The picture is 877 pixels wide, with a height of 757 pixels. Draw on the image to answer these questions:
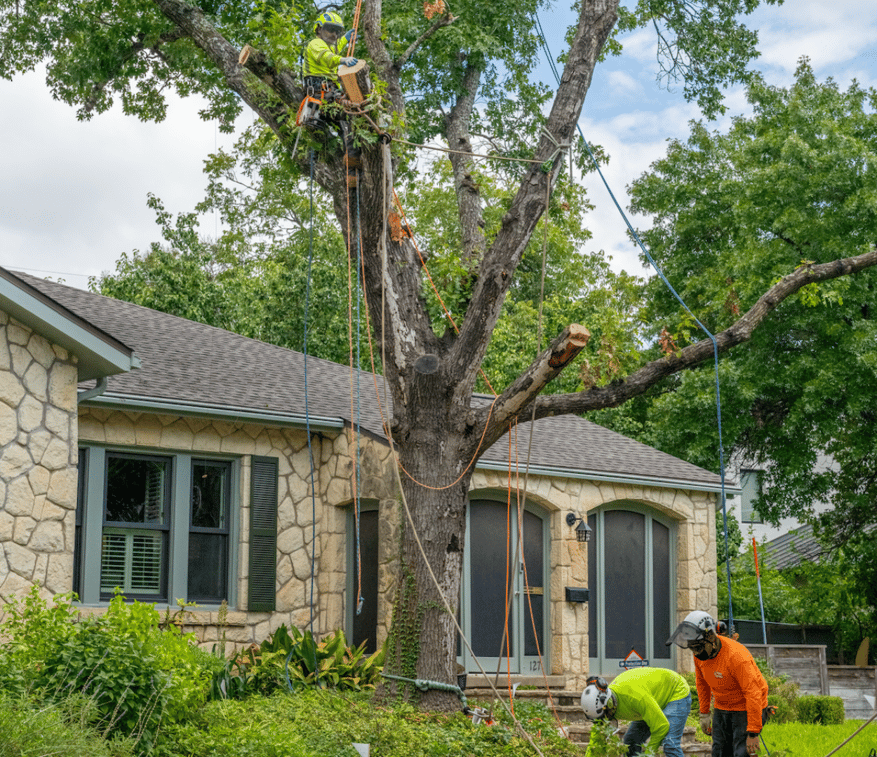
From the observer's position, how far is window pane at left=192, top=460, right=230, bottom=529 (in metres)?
12.4

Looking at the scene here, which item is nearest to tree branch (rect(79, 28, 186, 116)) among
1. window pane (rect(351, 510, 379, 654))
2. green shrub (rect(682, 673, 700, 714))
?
window pane (rect(351, 510, 379, 654))

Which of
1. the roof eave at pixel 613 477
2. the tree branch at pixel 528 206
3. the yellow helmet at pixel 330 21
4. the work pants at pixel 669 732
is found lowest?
the work pants at pixel 669 732

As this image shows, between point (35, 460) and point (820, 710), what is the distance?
10.5 metres

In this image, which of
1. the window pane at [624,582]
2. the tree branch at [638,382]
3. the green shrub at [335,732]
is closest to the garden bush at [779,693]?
the window pane at [624,582]

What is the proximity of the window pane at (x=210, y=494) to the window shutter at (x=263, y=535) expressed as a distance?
35cm

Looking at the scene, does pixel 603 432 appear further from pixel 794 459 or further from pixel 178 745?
pixel 178 745

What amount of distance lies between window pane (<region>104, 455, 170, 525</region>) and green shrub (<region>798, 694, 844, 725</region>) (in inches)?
338

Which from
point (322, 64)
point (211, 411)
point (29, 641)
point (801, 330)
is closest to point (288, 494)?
point (211, 411)

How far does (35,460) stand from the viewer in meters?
9.53

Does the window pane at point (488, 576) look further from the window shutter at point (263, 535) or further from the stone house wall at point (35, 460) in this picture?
the stone house wall at point (35, 460)

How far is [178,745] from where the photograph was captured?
7090 mm

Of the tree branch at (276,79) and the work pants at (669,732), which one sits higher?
the tree branch at (276,79)

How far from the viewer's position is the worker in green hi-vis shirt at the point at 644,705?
780 cm

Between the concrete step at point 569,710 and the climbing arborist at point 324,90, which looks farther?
the concrete step at point 569,710
